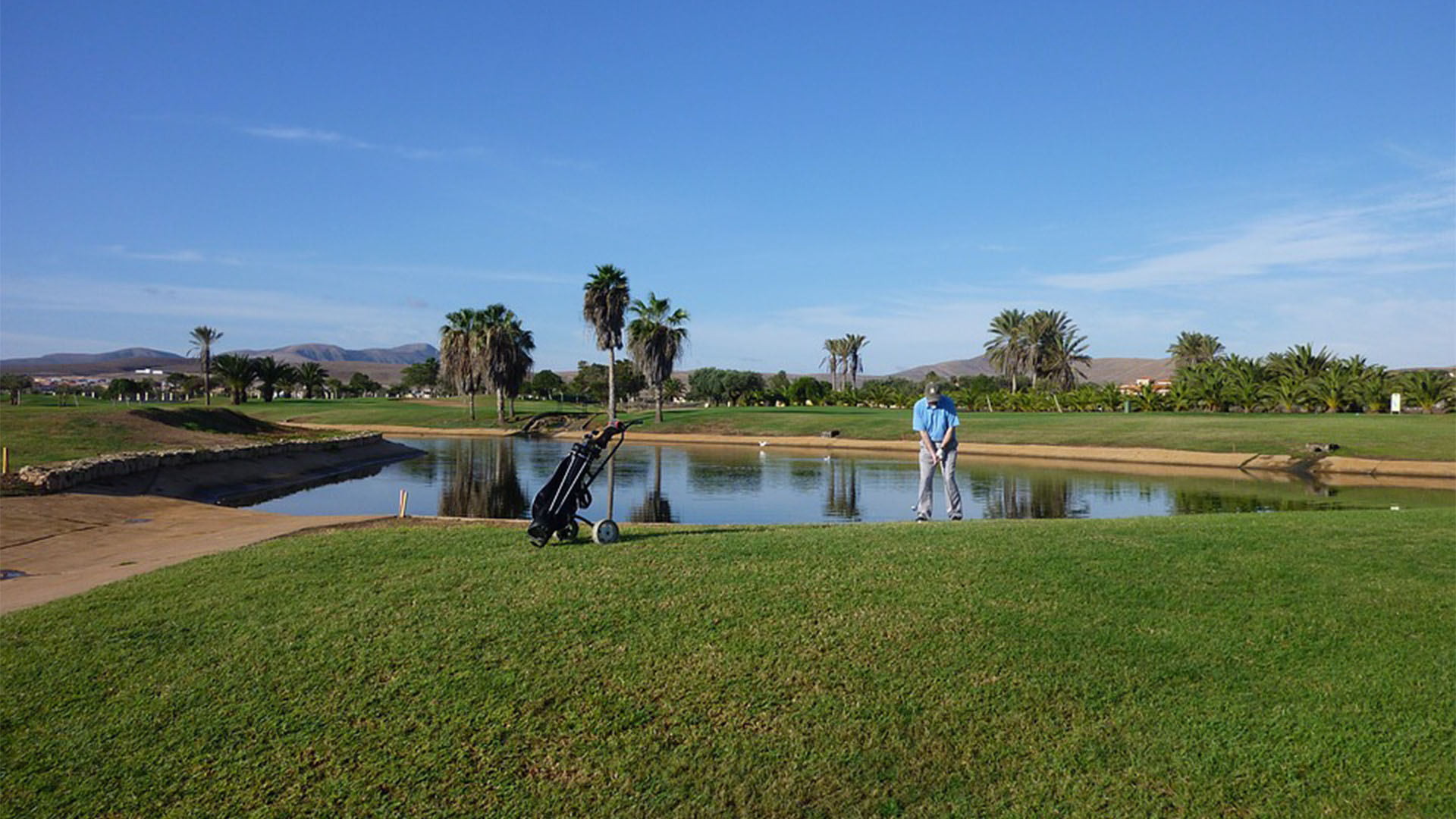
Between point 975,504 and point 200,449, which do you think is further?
point 200,449

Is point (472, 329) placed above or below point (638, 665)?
above

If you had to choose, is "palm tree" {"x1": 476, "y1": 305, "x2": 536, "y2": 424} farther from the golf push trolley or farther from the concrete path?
the golf push trolley

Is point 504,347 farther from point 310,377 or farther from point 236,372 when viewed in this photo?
point 310,377

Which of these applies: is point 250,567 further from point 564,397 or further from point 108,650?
point 564,397

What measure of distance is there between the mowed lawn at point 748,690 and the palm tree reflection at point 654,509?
33.2ft

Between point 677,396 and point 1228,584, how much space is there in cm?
11926

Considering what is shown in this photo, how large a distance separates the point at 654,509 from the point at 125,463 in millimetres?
12606

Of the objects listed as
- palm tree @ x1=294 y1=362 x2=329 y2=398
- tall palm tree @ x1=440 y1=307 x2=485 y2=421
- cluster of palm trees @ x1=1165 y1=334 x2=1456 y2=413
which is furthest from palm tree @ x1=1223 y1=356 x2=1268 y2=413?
palm tree @ x1=294 y1=362 x2=329 y2=398

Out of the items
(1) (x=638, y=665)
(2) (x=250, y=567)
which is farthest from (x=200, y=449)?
(1) (x=638, y=665)

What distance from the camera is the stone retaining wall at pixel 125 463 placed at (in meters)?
18.5

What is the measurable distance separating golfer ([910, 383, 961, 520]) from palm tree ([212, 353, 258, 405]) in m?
78.7

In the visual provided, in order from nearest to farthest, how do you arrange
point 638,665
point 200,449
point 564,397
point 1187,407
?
point 638,665 < point 200,449 < point 1187,407 < point 564,397

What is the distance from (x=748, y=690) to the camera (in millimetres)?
5633

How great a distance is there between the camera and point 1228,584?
770cm
